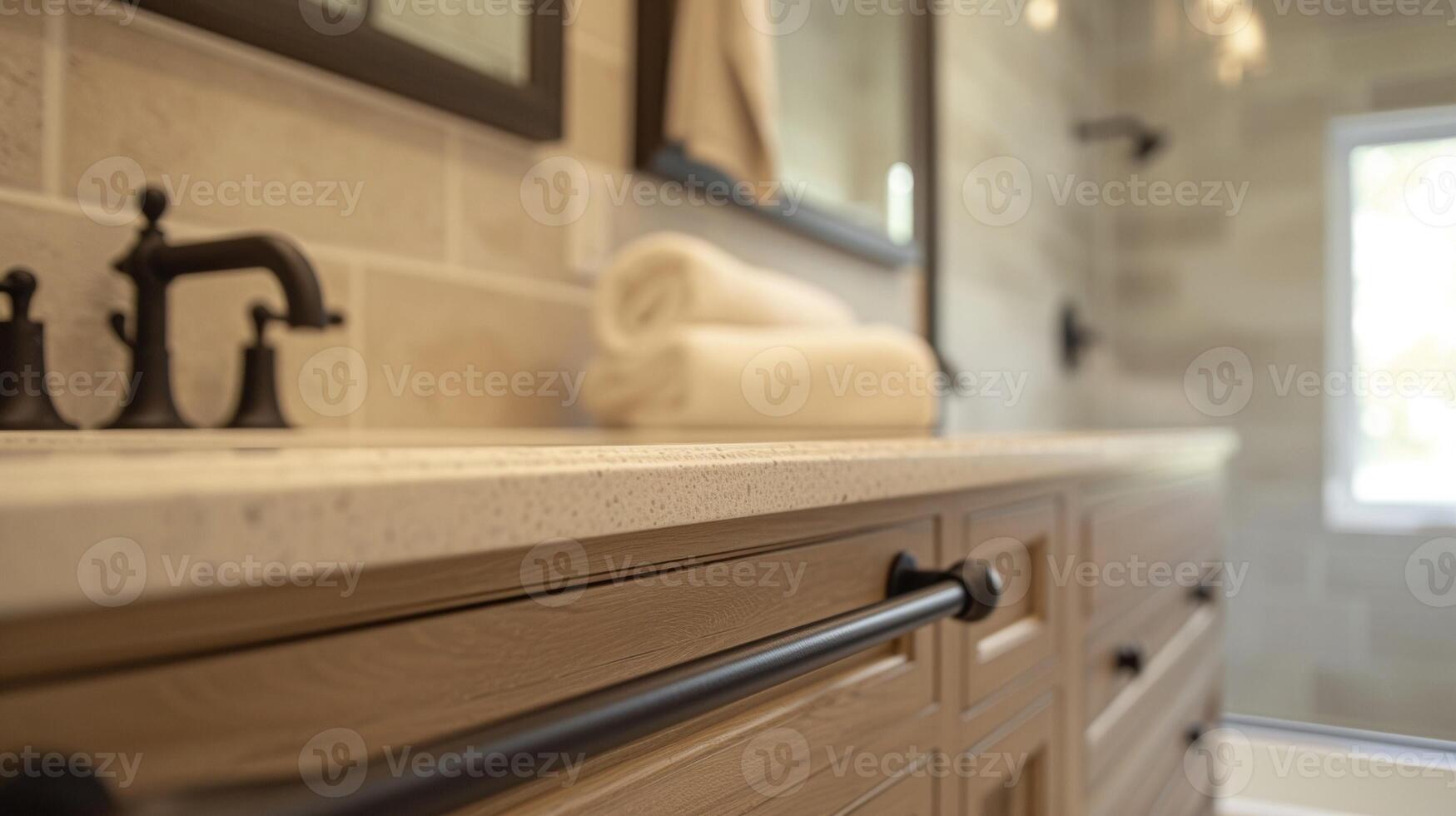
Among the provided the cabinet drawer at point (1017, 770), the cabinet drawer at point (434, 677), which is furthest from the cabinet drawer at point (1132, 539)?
the cabinet drawer at point (434, 677)

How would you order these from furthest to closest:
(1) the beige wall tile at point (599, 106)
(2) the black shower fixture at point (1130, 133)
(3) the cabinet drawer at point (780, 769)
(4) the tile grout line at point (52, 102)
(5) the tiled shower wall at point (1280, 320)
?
(2) the black shower fixture at point (1130, 133), (5) the tiled shower wall at point (1280, 320), (1) the beige wall tile at point (599, 106), (4) the tile grout line at point (52, 102), (3) the cabinet drawer at point (780, 769)

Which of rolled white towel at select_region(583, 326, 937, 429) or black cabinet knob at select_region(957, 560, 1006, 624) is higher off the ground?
rolled white towel at select_region(583, 326, 937, 429)

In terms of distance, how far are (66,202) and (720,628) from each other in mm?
504

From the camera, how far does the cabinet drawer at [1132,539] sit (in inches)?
31.3

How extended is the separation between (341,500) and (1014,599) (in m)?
0.53

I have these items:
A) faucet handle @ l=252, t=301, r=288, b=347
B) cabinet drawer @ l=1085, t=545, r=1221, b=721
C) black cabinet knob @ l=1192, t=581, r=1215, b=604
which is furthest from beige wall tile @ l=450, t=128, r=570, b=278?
black cabinet knob @ l=1192, t=581, r=1215, b=604

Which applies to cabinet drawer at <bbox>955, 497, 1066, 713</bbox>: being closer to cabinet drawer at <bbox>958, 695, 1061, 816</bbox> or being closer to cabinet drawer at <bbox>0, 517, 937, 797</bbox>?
cabinet drawer at <bbox>958, 695, 1061, 816</bbox>

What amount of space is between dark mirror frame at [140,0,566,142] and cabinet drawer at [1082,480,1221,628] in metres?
0.61

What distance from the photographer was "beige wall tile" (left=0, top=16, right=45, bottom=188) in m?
0.55

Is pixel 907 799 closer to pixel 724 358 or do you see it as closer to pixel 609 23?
pixel 724 358

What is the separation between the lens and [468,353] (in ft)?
2.76

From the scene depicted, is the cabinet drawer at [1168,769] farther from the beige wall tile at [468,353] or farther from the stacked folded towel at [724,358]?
the beige wall tile at [468,353]

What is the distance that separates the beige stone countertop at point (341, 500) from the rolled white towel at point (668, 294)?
495 millimetres

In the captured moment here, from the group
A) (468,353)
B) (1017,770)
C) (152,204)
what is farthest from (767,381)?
(152,204)
